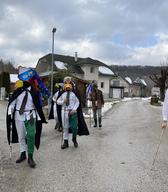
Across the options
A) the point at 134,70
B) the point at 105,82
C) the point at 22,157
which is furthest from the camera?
the point at 134,70

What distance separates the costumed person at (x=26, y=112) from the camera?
7.60 m

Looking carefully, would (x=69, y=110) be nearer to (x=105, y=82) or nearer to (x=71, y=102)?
(x=71, y=102)

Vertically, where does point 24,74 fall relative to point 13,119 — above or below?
above

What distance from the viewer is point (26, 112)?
764 cm

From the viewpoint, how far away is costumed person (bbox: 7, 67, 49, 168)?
760cm

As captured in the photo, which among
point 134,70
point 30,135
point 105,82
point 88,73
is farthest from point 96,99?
point 134,70

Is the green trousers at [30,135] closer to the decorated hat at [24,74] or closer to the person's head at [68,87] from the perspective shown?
the decorated hat at [24,74]

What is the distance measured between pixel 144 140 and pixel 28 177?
5.87 metres

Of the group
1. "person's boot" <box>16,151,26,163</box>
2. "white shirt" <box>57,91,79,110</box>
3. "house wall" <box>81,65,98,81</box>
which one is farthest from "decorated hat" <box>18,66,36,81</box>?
"house wall" <box>81,65,98,81</box>

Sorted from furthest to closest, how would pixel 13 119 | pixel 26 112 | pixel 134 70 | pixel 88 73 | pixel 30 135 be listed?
pixel 134 70 → pixel 88 73 → pixel 13 119 → pixel 26 112 → pixel 30 135

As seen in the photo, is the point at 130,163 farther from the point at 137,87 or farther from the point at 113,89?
the point at 137,87

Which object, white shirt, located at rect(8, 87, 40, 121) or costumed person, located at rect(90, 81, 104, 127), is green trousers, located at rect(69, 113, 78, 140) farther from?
costumed person, located at rect(90, 81, 104, 127)

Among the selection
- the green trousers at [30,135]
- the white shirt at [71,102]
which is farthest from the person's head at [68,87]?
the green trousers at [30,135]

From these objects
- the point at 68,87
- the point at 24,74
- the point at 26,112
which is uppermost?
the point at 24,74
